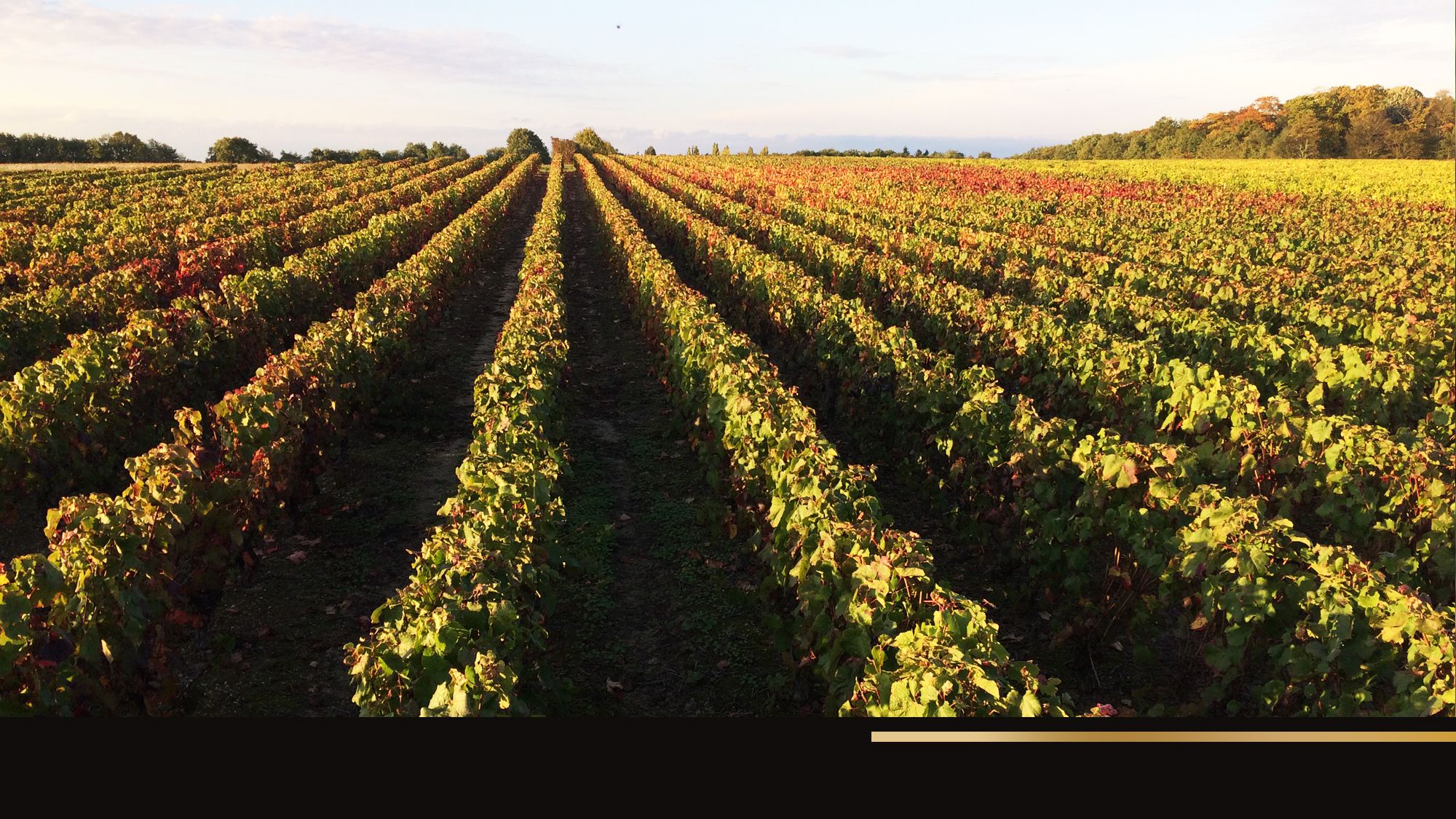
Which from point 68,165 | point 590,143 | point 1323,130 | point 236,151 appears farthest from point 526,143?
point 1323,130

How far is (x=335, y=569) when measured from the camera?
8.12m

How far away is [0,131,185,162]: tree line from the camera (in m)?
88.1

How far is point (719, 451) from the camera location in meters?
9.31

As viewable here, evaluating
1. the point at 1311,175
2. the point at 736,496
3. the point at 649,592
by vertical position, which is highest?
the point at 1311,175

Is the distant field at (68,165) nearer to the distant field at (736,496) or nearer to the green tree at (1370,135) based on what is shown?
the distant field at (736,496)

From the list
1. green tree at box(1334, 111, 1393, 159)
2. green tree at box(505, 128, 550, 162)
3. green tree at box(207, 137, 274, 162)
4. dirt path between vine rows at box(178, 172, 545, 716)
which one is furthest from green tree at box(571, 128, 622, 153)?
dirt path between vine rows at box(178, 172, 545, 716)

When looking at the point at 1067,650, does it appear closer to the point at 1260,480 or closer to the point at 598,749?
the point at 1260,480

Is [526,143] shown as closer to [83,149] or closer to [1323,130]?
[83,149]

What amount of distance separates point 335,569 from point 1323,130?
101 metres

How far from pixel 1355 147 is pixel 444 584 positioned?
103 metres

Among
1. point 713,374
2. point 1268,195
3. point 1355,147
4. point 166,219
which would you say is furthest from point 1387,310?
point 1355,147

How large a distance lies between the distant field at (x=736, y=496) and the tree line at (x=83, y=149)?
3846 inches

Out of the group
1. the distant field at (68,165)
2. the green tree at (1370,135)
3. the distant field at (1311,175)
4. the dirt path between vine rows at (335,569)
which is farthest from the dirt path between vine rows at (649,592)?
the green tree at (1370,135)

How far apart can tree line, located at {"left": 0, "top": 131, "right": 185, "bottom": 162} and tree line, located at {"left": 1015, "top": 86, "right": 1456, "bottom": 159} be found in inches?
4891
